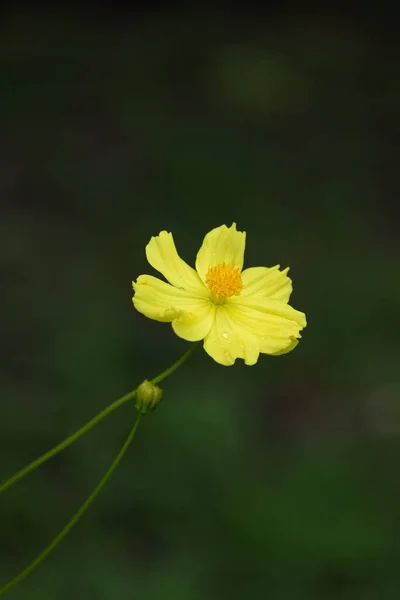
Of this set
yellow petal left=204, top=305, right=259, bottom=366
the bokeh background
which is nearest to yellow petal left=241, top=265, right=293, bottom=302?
yellow petal left=204, top=305, right=259, bottom=366

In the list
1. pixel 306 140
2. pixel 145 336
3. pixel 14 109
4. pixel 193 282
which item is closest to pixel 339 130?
pixel 306 140

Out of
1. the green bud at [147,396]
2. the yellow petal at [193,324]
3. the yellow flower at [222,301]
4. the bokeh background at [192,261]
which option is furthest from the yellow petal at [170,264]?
the bokeh background at [192,261]

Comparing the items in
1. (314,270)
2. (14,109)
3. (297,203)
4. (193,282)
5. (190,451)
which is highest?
(14,109)

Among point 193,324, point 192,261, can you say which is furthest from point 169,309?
point 192,261

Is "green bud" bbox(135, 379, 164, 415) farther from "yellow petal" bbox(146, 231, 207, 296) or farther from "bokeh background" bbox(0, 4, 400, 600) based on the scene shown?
"bokeh background" bbox(0, 4, 400, 600)

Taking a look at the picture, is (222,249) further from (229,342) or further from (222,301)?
(229,342)

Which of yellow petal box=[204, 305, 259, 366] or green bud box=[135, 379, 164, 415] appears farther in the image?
yellow petal box=[204, 305, 259, 366]

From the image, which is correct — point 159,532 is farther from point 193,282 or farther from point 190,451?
point 193,282
